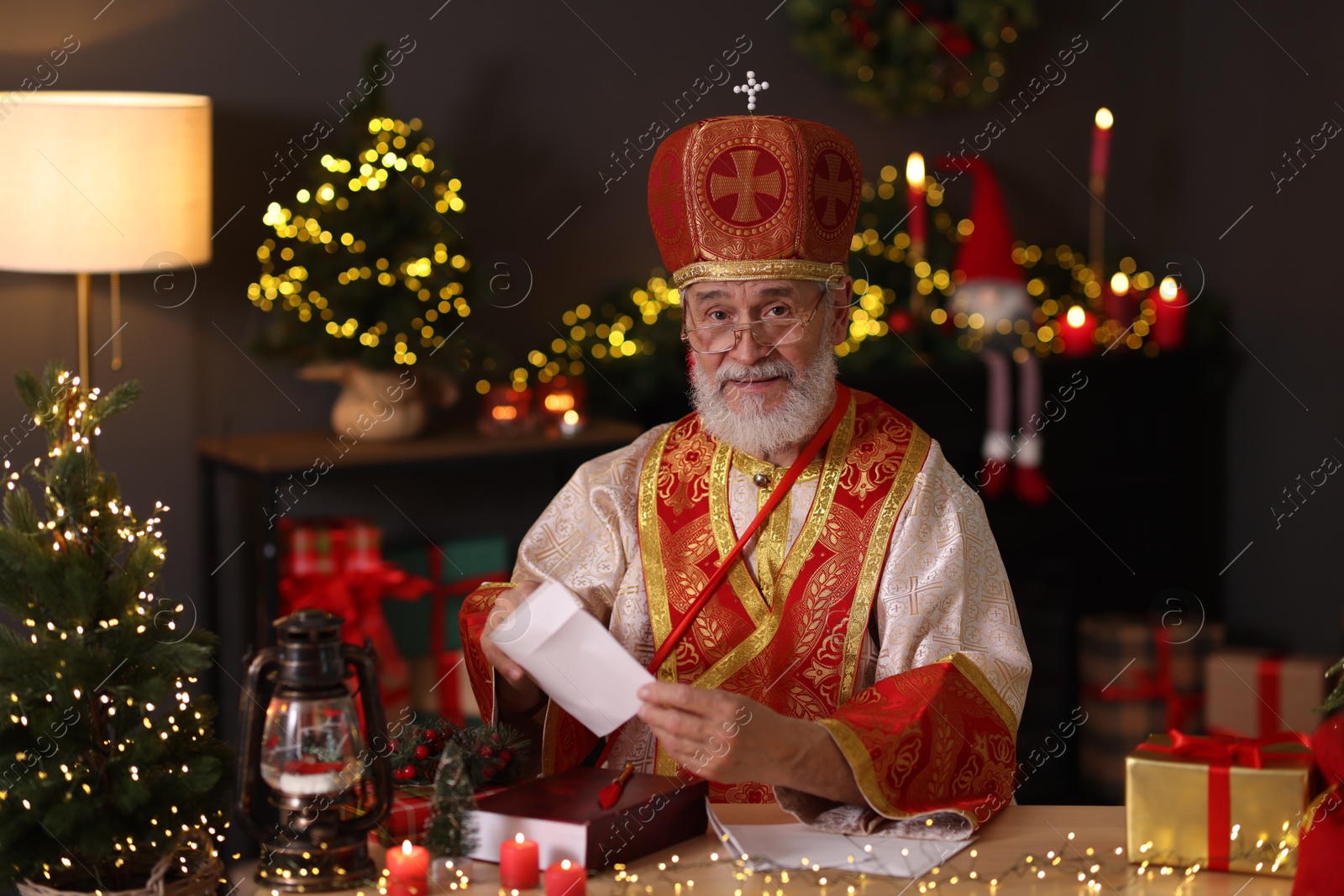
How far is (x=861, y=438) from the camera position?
93.0 inches

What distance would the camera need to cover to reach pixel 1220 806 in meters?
1.70

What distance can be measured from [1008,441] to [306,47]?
239 centimetres

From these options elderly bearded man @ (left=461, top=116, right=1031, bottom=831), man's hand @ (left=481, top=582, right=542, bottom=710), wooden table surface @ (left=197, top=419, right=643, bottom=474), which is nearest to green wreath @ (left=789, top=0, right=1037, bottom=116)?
wooden table surface @ (left=197, top=419, right=643, bottom=474)

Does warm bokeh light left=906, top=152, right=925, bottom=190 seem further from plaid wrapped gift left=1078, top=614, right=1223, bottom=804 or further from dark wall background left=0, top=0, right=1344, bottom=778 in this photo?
plaid wrapped gift left=1078, top=614, right=1223, bottom=804

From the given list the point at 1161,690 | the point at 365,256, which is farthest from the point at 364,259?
the point at 1161,690

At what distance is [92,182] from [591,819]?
2.08m

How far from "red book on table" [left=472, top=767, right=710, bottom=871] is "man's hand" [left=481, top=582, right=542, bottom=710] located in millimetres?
294

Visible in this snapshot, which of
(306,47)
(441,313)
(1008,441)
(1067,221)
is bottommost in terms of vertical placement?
(1008,441)

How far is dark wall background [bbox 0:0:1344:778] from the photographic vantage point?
12.6ft

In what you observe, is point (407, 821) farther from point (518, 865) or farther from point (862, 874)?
point (862, 874)

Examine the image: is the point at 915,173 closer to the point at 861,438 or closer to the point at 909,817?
the point at 861,438

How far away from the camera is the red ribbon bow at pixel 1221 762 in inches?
66.7

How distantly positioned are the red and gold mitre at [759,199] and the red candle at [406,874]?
3.37ft

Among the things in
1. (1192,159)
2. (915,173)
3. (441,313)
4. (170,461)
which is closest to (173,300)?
(170,461)
